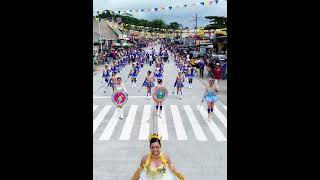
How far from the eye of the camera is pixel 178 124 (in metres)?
16.2

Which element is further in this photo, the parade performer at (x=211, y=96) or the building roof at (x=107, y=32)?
the building roof at (x=107, y=32)

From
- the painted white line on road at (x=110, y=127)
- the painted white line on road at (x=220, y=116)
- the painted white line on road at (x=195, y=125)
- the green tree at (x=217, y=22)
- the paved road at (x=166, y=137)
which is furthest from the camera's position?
the green tree at (x=217, y=22)

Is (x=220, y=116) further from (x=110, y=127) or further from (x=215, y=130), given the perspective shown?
(x=110, y=127)

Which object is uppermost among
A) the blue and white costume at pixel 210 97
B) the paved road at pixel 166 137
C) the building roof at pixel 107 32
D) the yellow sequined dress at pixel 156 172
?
the building roof at pixel 107 32

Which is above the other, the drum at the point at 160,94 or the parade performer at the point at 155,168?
the drum at the point at 160,94

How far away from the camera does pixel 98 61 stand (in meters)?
48.7

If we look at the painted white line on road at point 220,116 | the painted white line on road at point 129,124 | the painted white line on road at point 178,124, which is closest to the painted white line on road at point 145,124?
the painted white line on road at point 129,124

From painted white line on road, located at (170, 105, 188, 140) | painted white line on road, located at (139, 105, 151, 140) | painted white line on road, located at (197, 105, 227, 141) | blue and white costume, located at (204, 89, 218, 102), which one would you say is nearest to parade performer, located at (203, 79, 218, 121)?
blue and white costume, located at (204, 89, 218, 102)

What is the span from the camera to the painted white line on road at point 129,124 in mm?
14141

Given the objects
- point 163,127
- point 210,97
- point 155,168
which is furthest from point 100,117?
point 155,168

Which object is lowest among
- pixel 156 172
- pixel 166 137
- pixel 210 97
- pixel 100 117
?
pixel 166 137

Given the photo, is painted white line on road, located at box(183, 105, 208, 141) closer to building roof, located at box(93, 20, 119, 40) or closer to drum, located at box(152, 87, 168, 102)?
drum, located at box(152, 87, 168, 102)

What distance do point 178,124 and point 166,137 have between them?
2.36 meters

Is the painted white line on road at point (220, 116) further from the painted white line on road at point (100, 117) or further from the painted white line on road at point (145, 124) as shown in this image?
the painted white line on road at point (100, 117)
